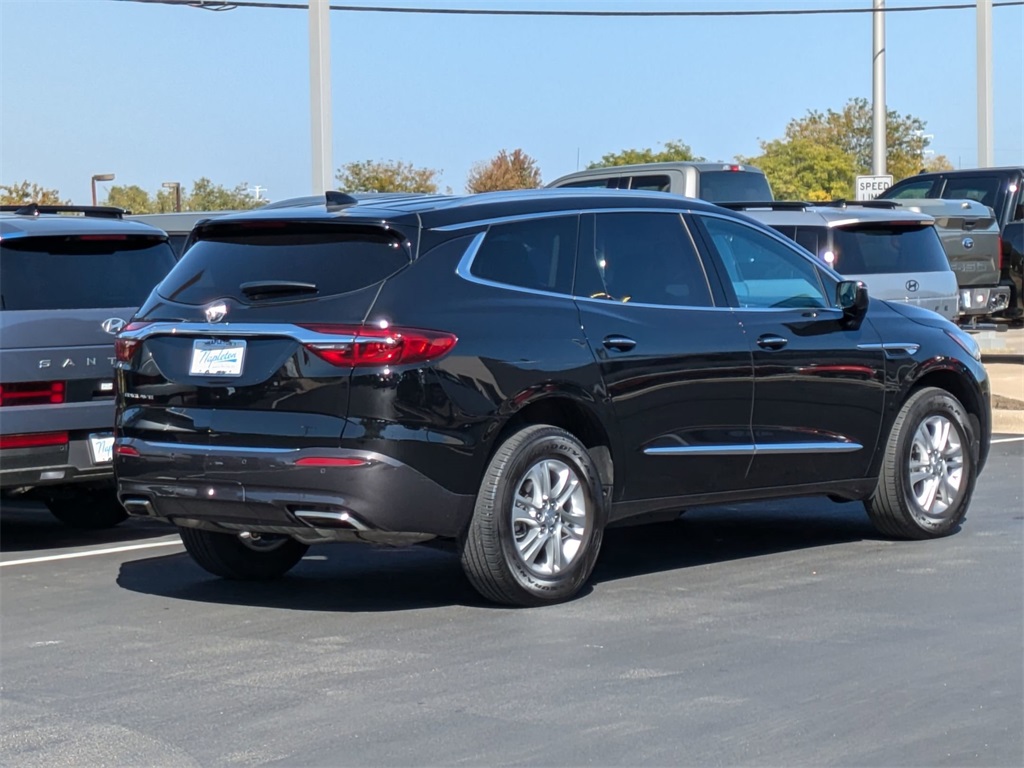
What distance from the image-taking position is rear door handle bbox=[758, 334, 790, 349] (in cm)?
823

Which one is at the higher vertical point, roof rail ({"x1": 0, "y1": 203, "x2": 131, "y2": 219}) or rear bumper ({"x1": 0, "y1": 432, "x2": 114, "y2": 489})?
roof rail ({"x1": 0, "y1": 203, "x2": 131, "y2": 219})

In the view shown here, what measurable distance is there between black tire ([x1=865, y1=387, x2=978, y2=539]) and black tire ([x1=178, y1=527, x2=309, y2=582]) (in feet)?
10.4

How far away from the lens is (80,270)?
9.49 metres

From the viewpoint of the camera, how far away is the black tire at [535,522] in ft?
23.2

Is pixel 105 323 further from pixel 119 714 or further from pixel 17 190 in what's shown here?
pixel 17 190

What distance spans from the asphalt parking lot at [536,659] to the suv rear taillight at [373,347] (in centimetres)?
115

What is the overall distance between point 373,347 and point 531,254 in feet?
3.64

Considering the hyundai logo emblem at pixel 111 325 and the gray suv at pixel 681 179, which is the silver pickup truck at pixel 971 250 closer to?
the gray suv at pixel 681 179

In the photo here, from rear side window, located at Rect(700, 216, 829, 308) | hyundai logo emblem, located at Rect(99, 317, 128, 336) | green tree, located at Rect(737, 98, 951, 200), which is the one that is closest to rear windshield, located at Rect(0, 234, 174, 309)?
hyundai logo emblem, located at Rect(99, 317, 128, 336)

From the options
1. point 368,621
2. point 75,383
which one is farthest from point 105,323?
point 368,621

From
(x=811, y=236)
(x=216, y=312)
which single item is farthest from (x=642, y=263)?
(x=811, y=236)

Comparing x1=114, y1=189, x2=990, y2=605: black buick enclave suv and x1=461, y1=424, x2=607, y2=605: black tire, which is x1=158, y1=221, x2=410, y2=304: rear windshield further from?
x1=461, y1=424, x2=607, y2=605: black tire

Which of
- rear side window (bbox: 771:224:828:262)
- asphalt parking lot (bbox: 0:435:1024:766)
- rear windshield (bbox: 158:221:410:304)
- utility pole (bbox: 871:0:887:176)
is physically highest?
utility pole (bbox: 871:0:887:176)

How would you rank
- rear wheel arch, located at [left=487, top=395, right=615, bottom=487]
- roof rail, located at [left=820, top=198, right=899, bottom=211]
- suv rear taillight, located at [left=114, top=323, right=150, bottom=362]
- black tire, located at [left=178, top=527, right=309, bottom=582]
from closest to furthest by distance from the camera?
rear wheel arch, located at [left=487, top=395, right=615, bottom=487] < suv rear taillight, located at [left=114, top=323, right=150, bottom=362] < black tire, located at [left=178, top=527, right=309, bottom=582] < roof rail, located at [left=820, top=198, right=899, bottom=211]
